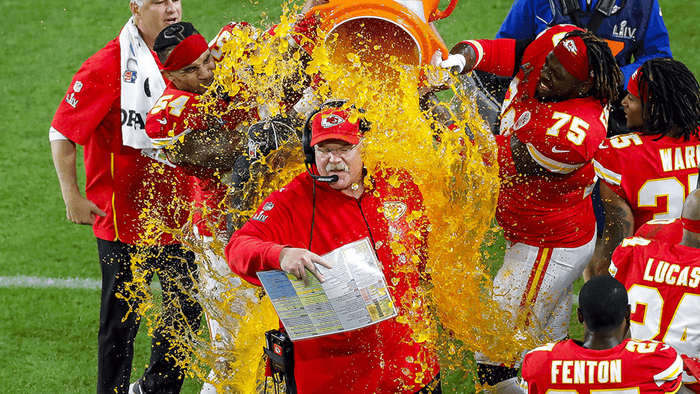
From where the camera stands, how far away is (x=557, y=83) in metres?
3.41

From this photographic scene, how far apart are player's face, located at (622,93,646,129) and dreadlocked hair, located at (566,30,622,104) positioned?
22cm

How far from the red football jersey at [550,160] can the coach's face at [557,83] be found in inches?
1.4

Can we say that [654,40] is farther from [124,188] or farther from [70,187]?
[70,187]

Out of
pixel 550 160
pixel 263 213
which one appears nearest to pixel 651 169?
pixel 550 160

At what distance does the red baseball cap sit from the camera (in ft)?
9.20

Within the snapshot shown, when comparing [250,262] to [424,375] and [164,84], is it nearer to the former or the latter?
[424,375]

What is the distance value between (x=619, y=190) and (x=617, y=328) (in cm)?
120

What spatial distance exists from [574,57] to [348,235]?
1.28m

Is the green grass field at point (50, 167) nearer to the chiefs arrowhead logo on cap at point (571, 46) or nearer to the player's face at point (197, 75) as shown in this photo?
the player's face at point (197, 75)

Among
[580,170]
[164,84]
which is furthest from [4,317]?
[580,170]

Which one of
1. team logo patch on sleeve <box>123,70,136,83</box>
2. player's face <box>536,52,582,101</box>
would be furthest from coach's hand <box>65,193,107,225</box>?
player's face <box>536,52,582,101</box>

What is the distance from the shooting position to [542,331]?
3750 mm

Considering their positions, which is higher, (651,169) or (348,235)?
(348,235)

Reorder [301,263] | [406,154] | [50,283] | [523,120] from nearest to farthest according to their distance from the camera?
1. [301,263]
2. [406,154]
3. [523,120]
4. [50,283]
